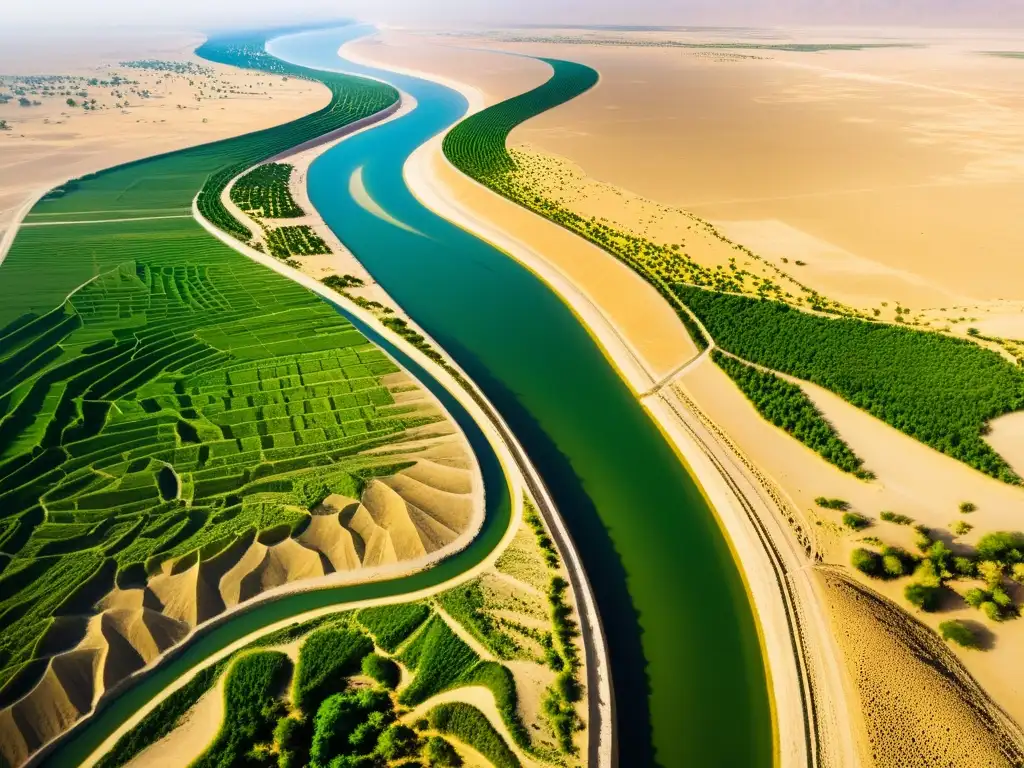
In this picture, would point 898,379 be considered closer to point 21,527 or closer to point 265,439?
point 265,439

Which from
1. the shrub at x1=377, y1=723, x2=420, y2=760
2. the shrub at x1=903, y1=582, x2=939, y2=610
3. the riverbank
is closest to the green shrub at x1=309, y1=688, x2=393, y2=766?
the shrub at x1=377, y1=723, x2=420, y2=760

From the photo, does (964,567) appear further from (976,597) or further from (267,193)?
(267,193)

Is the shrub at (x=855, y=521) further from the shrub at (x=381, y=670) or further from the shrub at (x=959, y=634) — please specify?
the shrub at (x=381, y=670)

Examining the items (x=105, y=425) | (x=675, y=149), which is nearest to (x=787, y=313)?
(x=105, y=425)

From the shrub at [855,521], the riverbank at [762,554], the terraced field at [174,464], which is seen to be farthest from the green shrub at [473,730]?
the shrub at [855,521]

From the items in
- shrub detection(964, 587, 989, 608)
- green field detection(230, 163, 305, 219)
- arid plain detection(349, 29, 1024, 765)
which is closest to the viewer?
arid plain detection(349, 29, 1024, 765)

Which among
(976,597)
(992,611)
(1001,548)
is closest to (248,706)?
(976,597)

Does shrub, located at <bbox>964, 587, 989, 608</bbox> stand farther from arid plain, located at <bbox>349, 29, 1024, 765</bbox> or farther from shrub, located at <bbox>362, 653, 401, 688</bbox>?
shrub, located at <bbox>362, 653, 401, 688</bbox>
